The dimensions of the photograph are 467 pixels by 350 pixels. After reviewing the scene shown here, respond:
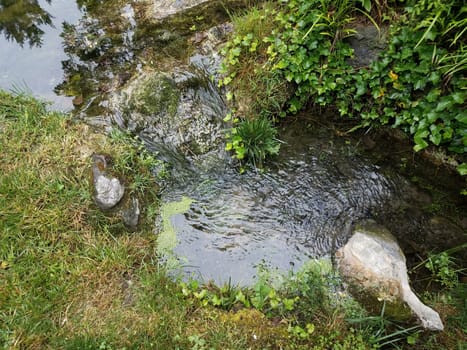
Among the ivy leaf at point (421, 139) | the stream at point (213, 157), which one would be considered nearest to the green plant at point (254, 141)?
the stream at point (213, 157)

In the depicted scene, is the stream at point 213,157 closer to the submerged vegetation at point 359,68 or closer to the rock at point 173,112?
the rock at point 173,112

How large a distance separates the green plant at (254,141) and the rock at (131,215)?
1185 mm

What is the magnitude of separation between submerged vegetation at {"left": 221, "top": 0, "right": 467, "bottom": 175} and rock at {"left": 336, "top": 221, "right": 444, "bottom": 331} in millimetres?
1130

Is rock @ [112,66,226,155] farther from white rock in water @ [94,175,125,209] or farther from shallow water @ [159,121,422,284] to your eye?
white rock in water @ [94,175,125,209]

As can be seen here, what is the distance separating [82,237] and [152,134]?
1.41 m

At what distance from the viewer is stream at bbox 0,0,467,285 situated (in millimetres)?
3107

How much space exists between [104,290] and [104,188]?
3.15 ft

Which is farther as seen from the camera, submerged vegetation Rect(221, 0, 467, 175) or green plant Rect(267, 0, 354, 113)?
green plant Rect(267, 0, 354, 113)

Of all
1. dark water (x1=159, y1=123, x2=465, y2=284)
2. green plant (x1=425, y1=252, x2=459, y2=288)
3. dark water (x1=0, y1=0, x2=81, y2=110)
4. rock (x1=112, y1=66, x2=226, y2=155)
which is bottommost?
green plant (x1=425, y1=252, x2=459, y2=288)

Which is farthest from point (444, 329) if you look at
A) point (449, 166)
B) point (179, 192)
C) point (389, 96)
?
point (179, 192)

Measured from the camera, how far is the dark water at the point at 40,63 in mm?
3992

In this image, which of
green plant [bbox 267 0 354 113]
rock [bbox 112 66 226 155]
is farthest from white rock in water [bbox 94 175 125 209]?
green plant [bbox 267 0 354 113]

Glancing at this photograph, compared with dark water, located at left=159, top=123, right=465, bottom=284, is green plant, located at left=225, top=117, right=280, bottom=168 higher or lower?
higher

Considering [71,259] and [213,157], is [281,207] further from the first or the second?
[71,259]
